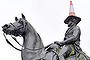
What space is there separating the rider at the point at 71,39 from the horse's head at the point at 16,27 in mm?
1731

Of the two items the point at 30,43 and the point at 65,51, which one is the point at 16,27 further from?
the point at 65,51

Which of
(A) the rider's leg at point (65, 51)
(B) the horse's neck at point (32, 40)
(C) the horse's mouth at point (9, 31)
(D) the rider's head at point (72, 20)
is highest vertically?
(D) the rider's head at point (72, 20)

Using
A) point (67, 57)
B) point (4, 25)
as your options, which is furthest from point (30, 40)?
point (67, 57)

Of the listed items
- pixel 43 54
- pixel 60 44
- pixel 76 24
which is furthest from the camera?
pixel 76 24

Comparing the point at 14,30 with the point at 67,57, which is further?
the point at 67,57

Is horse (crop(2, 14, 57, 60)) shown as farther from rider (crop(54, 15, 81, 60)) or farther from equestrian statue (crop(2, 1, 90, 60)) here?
rider (crop(54, 15, 81, 60))

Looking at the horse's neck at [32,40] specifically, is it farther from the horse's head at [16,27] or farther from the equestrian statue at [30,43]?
the horse's head at [16,27]

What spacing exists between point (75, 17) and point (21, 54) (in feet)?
11.0

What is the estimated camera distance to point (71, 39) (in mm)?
13773

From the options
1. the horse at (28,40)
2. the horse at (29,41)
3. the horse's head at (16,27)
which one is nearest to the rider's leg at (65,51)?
the horse at (29,41)

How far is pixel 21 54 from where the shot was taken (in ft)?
41.1

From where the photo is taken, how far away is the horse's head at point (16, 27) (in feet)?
41.4

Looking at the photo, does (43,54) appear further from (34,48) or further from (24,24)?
(24,24)

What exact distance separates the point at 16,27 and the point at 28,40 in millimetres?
622
